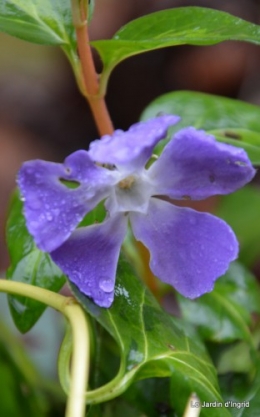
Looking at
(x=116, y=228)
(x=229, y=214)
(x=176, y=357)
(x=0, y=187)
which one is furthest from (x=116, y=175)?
(x=0, y=187)

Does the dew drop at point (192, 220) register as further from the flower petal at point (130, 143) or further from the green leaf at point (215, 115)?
the green leaf at point (215, 115)

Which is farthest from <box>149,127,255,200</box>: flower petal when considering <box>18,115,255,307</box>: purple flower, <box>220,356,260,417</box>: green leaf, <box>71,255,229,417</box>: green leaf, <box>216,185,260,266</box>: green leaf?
<box>216,185,260,266</box>: green leaf

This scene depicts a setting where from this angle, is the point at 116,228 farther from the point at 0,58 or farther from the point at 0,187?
the point at 0,58

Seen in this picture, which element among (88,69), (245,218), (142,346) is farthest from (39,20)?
(245,218)

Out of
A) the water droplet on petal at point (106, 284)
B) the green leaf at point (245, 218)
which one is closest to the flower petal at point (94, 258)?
the water droplet on petal at point (106, 284)

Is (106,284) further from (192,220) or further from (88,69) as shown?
(88,69)

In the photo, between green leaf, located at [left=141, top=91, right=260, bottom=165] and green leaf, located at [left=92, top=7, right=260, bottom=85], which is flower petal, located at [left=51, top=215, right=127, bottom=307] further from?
green leaf, located at [left=141, top=91, right=260, bottom=165]
